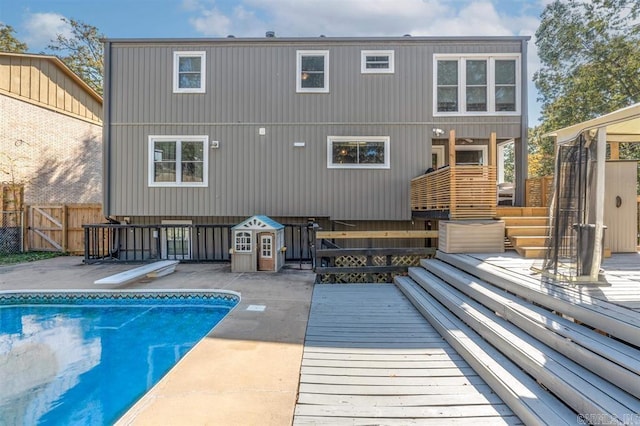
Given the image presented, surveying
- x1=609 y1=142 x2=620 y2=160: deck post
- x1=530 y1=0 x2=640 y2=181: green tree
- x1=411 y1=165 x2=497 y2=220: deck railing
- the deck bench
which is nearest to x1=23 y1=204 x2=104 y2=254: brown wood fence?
the deck bench

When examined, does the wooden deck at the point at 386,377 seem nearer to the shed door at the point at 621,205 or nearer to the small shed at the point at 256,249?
the small shed at the point at 256,249

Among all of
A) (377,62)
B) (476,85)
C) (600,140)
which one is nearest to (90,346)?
(600,140)

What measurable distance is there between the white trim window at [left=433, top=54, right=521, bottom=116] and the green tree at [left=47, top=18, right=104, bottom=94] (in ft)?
60.1

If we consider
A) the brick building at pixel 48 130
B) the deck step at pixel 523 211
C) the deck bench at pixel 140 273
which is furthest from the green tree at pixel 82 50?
the deck step at pixel 523 211

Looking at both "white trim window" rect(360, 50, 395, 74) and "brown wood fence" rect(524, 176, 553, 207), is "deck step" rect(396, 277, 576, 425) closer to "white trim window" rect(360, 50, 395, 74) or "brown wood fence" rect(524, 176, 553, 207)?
"brown wood fence" rect(524, 176, 553, 207)

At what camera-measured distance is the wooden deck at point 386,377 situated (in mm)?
2055

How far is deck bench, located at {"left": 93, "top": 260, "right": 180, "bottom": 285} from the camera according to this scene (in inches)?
218

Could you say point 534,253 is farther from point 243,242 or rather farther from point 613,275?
point 243,242

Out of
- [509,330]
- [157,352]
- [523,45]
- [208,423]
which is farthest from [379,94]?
[208,423]

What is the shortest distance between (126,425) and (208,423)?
54 centimetres

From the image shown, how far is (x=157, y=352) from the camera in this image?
3891 mm

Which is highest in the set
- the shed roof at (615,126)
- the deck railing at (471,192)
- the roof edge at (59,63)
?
the roof edge at (59,63)

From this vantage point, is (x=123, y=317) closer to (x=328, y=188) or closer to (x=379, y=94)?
(x=328, y=188)

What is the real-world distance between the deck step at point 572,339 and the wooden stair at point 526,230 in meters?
1.84
